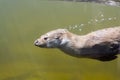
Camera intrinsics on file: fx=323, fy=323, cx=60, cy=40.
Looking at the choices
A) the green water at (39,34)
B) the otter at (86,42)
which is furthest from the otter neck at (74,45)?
the green water at (39,34)

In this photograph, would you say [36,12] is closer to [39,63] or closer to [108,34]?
[39,63]

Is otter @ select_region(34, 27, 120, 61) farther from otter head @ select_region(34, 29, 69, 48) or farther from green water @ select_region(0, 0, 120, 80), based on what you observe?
green water @ select_region(0, 0, 120, 80)

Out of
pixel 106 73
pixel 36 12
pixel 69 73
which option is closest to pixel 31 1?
pixel 36 12

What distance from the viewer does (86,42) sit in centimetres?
111

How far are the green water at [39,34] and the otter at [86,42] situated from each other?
0.38m

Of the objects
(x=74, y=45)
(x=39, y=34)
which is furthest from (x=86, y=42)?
(x=39, y=34)

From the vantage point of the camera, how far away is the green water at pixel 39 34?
1700 millimetres

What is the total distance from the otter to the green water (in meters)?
0.38

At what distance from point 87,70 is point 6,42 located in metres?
0.60

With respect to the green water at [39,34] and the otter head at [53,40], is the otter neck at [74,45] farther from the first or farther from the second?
the green water at [39,34]

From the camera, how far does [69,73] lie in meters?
1.90

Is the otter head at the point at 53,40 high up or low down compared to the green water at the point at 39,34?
up

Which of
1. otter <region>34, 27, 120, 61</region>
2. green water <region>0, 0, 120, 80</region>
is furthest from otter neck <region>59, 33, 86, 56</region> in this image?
green water <region>0, 0, 120, 80</region>

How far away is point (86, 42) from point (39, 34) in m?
0.55
